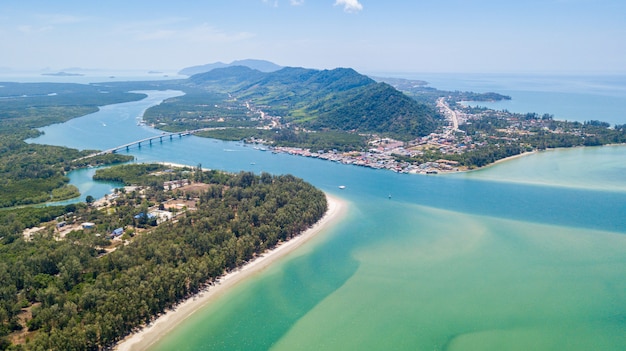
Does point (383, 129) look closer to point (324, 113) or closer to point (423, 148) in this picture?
point (423, 148)

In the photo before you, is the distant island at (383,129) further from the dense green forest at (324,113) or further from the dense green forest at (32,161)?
the dense green forest at (32,161)

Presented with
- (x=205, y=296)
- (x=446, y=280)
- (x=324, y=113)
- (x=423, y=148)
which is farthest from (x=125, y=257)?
(x=324, y=113)

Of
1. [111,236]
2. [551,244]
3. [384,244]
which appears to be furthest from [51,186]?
[551,244]

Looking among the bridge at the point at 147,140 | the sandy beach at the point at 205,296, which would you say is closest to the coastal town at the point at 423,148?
the bridge at the point at 147,140

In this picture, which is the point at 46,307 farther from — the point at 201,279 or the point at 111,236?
the point at 111,236

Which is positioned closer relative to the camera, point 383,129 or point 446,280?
point 446,280
